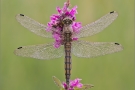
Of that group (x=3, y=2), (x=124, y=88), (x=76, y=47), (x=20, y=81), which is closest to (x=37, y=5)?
(x=3, y=2)

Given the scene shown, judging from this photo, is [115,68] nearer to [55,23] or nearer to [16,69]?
[16,69]

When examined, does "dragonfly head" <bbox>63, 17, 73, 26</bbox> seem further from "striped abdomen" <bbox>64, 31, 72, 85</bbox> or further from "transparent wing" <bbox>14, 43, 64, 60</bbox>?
"transparent wing" <bbox>14, 43, 64, 60</bbox>

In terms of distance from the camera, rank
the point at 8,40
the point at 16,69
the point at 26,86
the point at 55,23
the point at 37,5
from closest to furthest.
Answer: the point at 55,23 < the point at 26,86 < the point at 16,69 < the point at 8,40 < the point at 37,5

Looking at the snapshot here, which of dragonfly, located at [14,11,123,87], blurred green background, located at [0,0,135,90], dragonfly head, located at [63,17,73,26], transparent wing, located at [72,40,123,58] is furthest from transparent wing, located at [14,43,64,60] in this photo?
blurred green background, located at [0,0,135,90]

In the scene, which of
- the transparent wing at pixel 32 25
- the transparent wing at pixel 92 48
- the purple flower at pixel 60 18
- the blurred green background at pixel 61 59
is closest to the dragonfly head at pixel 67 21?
the purple flower at pixel 60 18

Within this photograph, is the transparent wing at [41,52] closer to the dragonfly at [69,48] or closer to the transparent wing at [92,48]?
the dragonfly at [69,48]

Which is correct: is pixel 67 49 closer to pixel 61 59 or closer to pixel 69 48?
pixel 69 48
